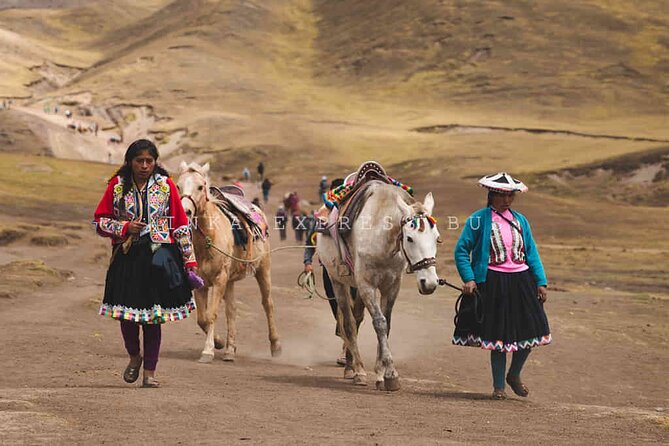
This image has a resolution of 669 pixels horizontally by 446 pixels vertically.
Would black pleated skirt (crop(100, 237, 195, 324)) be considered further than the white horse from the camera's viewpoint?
No

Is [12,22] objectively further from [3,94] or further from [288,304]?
[288,304]

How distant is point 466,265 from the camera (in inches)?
400

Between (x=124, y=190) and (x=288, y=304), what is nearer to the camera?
(x=124, y=190)

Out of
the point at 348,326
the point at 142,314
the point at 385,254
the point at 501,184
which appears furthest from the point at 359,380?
the point at 142,314

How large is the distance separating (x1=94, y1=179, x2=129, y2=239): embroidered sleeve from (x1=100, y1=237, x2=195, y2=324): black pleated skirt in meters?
0.20

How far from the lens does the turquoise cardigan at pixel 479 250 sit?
10.1 meters

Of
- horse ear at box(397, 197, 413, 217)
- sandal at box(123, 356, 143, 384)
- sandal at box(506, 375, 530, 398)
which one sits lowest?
sandal at box(506, 375, 530, 398)

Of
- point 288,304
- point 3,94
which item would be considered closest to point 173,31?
point 3,94

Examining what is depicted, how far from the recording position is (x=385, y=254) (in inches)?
444

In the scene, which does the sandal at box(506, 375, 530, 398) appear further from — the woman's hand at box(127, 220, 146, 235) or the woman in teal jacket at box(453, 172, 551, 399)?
the woman's hand at box(127, 220, 146, 235)

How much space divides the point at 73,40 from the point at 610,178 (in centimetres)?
12897

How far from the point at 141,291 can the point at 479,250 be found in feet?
10.2

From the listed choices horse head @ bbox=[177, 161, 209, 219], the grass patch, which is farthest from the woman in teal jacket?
the grass patch

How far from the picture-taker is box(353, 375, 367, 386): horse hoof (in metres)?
11.6
